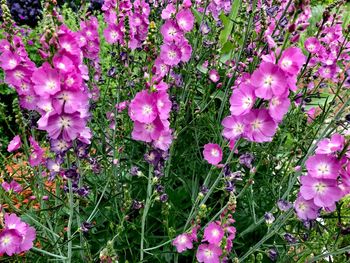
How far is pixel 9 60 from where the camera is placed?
1.71 m

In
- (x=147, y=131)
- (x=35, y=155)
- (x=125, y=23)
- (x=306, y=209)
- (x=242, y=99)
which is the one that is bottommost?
(x=35, y=155)

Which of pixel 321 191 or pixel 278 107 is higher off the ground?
pixel 278 107

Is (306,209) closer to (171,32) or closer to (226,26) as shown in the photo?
(171,32)

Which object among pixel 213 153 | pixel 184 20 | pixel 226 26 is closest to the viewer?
pixel 213 153

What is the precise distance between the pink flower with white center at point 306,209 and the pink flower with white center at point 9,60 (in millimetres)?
1262

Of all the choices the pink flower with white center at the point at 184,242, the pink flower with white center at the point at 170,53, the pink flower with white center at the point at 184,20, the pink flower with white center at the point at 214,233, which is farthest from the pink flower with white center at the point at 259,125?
the pink flower with white center at the point at 184,20

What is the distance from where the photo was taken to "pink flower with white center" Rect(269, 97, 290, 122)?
1.53m

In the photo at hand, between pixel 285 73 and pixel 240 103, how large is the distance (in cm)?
22

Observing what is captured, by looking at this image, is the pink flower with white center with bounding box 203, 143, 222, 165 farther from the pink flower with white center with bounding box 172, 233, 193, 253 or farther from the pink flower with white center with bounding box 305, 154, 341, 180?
the pink flower with white center with bounding box 305, 154, 341, 180

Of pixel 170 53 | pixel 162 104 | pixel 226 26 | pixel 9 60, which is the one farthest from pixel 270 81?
pixel 226 26

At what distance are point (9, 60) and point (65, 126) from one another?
0.45m

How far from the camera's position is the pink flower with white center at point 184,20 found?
2.26m

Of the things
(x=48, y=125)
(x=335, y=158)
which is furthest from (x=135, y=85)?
(x=335, y=158)

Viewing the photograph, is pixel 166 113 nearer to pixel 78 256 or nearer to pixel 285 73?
pixel 285 73
